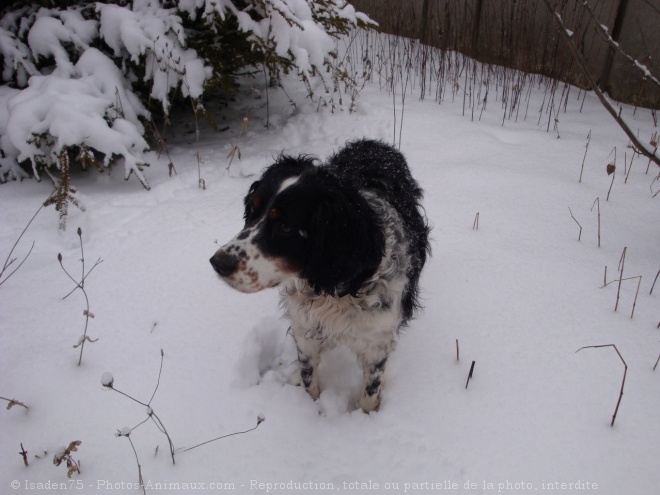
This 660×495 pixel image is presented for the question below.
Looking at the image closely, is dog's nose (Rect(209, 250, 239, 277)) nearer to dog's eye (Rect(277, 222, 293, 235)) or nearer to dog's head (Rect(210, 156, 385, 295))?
dog's head (Rect(210, 156, 385, 295))

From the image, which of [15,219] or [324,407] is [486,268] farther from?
[15,219]

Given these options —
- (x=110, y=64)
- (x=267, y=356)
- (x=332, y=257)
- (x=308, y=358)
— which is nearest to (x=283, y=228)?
(x=332, y=257)

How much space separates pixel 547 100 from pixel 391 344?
15.0 ft

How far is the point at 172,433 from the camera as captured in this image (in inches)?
71.2

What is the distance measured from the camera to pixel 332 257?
5.35 feet

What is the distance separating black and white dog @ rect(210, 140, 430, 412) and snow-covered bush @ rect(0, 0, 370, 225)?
1859mm

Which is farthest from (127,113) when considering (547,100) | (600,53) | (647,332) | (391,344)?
(600,53)

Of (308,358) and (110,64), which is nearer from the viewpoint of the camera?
(308,358)

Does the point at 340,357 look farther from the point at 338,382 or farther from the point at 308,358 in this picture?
the point at 308,358

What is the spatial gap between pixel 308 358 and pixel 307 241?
2.21 feet

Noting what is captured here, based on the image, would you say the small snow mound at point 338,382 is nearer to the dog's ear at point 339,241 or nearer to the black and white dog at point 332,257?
the black and white dog at point 332,257

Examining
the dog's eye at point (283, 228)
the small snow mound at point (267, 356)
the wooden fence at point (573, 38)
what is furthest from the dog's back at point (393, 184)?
the wooden fence at point (573, 38)

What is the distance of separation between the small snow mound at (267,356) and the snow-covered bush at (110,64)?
1.75 meters

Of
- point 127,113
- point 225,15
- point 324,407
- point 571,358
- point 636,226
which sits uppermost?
point 225,15
